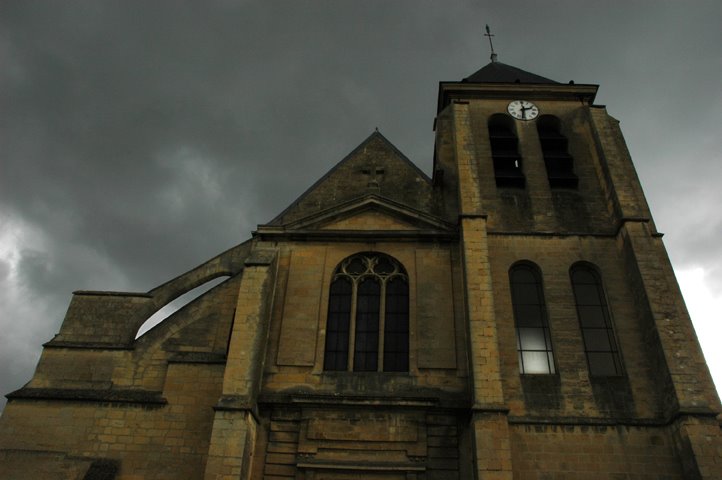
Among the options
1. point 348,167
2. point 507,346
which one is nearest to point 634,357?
point 507,346

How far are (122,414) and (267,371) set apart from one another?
10.3 feet

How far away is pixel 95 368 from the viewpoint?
11.7m

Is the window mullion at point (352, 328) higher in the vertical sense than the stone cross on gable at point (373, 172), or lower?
lower

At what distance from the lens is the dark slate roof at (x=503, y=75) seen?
57.3 ft

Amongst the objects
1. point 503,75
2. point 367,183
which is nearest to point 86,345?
point 367,183

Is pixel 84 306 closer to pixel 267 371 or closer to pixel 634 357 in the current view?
pixel 267 371

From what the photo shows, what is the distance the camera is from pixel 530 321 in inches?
454

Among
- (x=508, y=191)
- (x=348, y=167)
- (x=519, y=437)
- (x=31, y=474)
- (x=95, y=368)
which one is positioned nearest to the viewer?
(x=519, y=437)

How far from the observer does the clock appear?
1552 cm

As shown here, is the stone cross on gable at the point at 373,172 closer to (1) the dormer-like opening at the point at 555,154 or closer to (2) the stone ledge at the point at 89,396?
(1) the dormer-like opening at the point at 555,154

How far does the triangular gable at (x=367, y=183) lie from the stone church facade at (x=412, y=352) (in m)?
0.08

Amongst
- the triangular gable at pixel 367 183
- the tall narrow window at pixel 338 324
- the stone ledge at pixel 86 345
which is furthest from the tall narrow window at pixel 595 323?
the stone ledge at pixel 86 345

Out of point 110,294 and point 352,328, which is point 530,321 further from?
point 110,294

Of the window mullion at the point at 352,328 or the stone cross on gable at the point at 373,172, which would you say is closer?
the window mullion at the point at 352,328
